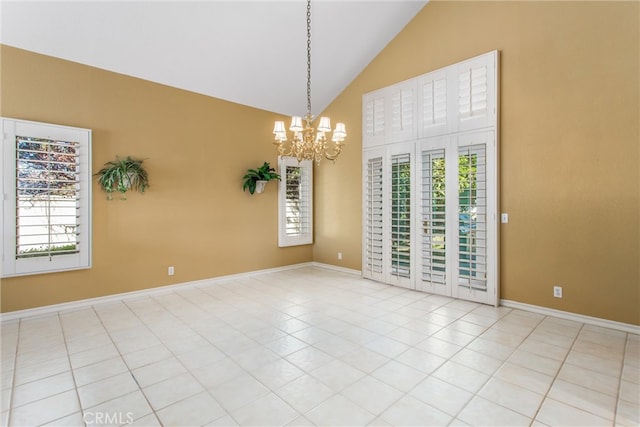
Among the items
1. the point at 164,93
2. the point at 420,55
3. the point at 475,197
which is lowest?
the point at 475,197

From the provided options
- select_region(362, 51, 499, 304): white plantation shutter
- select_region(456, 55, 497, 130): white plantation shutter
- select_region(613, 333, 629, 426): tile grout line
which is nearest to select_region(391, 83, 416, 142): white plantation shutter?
select_region(362, 51, 499, 304): white plantation shutter

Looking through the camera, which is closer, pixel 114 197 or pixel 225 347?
pixel 225 347

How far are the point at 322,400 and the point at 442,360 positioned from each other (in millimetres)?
1176

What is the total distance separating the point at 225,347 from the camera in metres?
2.97

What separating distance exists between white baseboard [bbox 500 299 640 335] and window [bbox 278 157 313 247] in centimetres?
372

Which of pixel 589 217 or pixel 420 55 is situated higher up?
pixel 420 55

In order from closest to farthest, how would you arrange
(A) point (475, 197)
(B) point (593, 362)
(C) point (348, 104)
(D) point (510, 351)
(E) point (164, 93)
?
(B) point (593, 362) → (D) point (510, 351) → (A) point (475, 197) → (E) point (164, 93) → (C) point (348, 104)

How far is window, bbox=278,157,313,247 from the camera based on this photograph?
20.2 ft

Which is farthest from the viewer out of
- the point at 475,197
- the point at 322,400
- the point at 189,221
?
the point at 189,221

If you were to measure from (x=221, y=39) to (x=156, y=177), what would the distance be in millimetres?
2195

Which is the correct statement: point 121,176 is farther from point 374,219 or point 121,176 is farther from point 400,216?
point 400,216

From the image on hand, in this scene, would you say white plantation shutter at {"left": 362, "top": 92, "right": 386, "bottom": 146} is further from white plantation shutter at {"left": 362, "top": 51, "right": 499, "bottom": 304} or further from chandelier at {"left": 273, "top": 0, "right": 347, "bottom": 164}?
chandelier at {"left": 273, "top": 0, "right": 347, "bottom": 164}

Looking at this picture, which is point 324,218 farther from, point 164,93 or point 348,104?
point 164,93

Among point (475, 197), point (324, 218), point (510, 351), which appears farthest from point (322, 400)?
point (324, 218)
